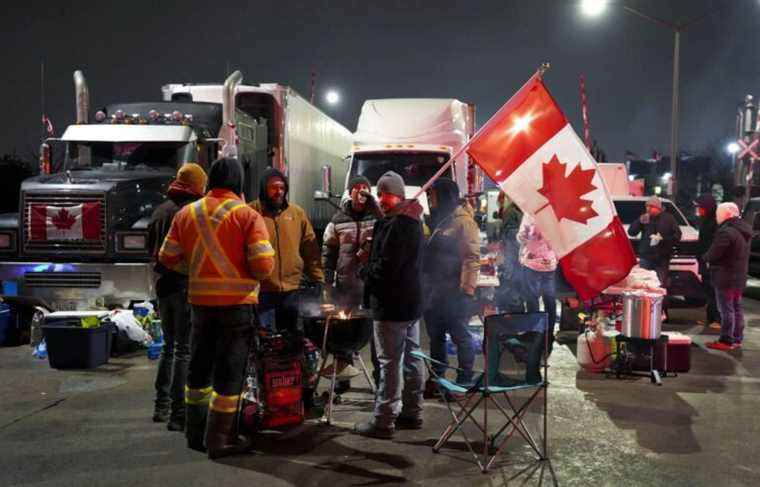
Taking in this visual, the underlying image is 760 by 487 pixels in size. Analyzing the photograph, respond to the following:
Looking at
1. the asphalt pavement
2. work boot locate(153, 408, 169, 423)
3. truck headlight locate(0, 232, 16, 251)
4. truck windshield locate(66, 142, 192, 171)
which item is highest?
truck windshield locate(66, 142, 192, 171)

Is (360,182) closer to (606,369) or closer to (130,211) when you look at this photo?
(606,369)

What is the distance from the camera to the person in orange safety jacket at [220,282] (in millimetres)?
5559

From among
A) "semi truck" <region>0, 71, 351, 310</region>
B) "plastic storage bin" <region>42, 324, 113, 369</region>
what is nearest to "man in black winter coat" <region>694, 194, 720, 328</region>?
"semi truck" <region>0, 71, 351, 310</region>

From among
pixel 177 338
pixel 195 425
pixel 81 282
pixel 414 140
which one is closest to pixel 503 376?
pixel 195 425

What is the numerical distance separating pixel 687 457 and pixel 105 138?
29.2 feet

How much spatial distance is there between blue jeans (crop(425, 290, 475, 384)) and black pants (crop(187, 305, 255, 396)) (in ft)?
6.74

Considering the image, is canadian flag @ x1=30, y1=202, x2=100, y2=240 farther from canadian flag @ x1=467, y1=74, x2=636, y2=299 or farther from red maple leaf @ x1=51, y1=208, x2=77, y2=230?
canadian flag @ x1=467, y1=74, x2=636, y2=299

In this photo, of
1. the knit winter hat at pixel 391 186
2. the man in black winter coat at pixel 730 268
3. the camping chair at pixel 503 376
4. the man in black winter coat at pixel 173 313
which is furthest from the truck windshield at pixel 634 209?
the man in black winter coat at pixel 173 313

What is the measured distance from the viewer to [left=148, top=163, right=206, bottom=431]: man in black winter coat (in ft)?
20.6

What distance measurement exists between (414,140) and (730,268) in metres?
6.63

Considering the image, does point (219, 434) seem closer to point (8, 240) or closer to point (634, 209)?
point (8, 240)

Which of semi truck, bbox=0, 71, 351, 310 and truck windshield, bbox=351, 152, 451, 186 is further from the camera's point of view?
truck windshield, bbox=351, 152, 451, 186

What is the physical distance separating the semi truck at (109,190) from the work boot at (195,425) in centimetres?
461

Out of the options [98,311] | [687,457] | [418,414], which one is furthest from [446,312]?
[98,311]
